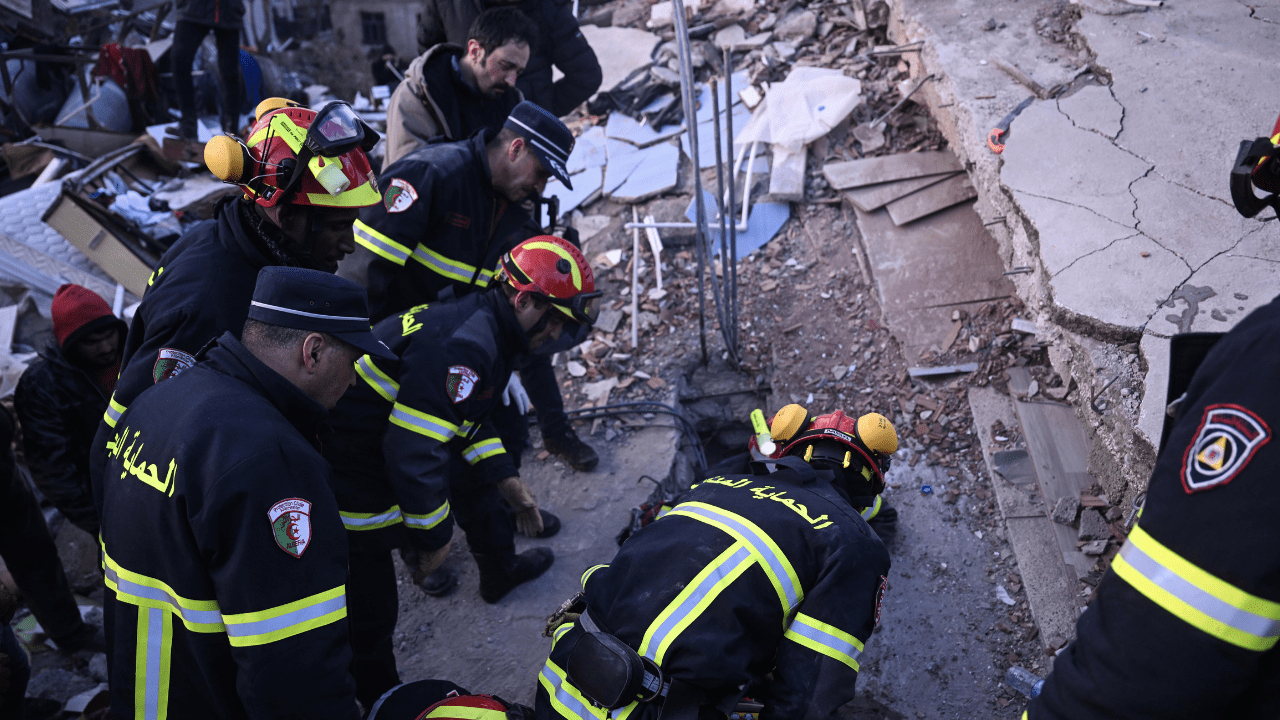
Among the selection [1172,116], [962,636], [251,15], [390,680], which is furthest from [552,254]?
[251,15]

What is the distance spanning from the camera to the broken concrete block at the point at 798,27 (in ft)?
21.7

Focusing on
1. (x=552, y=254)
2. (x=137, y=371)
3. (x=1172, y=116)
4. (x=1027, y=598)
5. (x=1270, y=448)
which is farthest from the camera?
(x=1172, y=116)

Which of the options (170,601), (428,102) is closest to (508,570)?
(170,601)

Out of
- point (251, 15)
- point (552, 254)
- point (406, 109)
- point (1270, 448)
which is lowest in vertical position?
point (251, 15)

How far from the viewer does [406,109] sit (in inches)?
155

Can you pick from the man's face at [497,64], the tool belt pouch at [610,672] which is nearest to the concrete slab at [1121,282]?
the tool belt pouch at [610,672]

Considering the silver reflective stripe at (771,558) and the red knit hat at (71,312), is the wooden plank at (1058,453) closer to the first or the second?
the silver reflective stripe at (771,558)

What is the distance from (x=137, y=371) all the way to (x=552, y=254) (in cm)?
150

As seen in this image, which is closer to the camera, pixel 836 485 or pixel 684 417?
pixel 836 485

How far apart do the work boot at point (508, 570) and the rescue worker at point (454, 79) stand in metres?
2.07

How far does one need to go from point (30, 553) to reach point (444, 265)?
2.28m

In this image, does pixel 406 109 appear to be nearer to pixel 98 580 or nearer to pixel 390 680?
→ pixel 390 680

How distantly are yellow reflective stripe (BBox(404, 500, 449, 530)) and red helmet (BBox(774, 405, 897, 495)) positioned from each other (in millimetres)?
1380

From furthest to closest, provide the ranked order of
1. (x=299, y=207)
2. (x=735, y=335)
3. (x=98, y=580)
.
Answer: (x=735, y=335) < (x=98, y=580) < (x=299, y=207)
